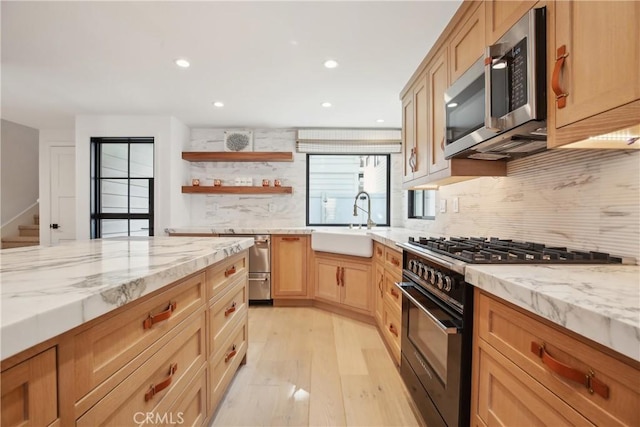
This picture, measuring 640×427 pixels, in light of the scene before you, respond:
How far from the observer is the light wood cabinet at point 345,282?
9.61 feet

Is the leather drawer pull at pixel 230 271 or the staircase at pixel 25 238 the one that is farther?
the staircase at pixel 25 238

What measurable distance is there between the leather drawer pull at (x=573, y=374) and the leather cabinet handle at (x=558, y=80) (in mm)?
817

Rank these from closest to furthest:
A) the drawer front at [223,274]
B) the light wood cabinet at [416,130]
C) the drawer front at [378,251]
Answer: the drawer front at [223,274], the light wood cabinet at [416,130], the drawer front at [378,251]

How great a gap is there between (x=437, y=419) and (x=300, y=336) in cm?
152

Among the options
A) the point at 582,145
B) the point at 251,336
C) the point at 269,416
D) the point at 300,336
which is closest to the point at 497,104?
the point at 582,145

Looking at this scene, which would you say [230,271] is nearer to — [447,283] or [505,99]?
[447,283]

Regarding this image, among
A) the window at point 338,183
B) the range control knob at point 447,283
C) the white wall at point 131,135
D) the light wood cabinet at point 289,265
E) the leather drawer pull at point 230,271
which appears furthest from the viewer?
the window at point 338,183

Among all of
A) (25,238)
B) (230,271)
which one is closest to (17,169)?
(25,238)

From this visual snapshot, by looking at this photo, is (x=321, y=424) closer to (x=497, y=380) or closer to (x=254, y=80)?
(x=497, y=380)

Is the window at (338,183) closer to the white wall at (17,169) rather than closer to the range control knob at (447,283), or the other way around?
the range control knob at (447,283)

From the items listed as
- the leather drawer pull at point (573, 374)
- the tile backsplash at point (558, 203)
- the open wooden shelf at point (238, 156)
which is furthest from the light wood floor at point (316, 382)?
the open wooden shelf at point (238, 156)

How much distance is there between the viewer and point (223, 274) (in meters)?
1.66

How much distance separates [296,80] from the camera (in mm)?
2697

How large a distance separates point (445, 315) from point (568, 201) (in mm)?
833
